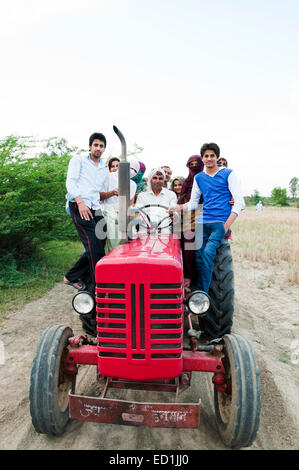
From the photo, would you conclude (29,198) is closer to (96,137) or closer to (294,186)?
(96,137)

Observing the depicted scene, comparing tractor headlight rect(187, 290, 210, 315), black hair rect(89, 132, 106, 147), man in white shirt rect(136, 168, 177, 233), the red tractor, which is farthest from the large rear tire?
black hair rect(89, 132, 106, 147)

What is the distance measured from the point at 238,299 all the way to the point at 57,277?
332cm

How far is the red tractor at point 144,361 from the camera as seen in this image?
2131mm

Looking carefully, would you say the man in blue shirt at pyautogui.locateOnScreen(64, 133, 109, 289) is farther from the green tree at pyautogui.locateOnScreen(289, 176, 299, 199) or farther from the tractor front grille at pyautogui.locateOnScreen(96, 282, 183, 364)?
the green tree at pyautogui.locateOnScreen(289, 176, 299, 199)

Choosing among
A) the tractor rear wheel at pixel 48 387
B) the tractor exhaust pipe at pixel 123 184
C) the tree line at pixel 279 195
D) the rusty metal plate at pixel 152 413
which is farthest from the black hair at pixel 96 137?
the tree line at pixel 279 195

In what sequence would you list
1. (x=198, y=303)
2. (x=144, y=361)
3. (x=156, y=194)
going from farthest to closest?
(x=156, y=194) → (x=198, y=303) → (x=144, y=361)

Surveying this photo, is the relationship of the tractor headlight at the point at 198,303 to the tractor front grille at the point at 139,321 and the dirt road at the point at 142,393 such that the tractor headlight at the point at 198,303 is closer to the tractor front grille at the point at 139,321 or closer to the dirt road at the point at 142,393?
the tractor front grille at the point at 139,321

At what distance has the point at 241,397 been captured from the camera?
2.14 m

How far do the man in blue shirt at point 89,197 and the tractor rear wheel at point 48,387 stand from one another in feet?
3.91

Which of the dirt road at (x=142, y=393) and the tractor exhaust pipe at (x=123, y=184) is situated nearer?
the dirt road at (x=142, y=393)

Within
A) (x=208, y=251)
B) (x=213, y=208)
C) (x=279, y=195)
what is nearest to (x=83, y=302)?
(x=208, y=251)

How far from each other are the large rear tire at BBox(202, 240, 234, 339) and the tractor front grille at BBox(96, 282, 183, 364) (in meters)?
1.17

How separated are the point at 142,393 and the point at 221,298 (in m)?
1.18
